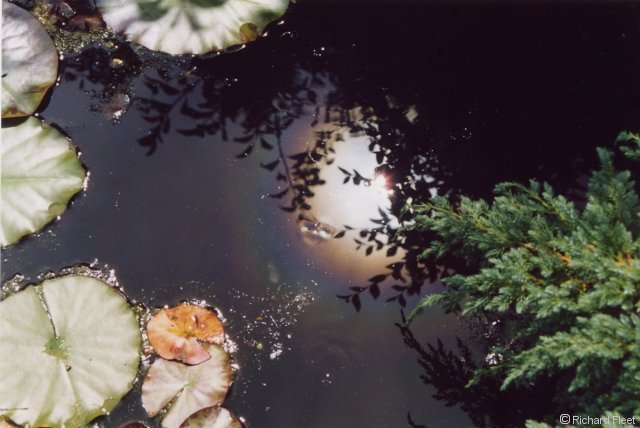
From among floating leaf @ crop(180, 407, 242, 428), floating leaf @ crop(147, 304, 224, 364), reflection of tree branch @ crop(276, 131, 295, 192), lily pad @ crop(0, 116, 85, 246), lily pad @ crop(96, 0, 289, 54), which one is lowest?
floating leaf @ crop(180, 407, 242, 428)

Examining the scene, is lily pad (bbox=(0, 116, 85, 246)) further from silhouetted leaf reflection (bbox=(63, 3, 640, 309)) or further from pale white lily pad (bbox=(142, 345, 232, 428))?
pale white lily pad (bbox=(142, 345, 232, 428))

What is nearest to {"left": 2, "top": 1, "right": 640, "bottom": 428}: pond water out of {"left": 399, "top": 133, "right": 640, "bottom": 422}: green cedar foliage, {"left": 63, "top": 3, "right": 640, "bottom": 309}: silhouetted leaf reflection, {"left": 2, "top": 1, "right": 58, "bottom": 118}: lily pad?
{"left": 63, "top": 3, "right": 640, "bottom": 309}: silhouetted leaf reflection

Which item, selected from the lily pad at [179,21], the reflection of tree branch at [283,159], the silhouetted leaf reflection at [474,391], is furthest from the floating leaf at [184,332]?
the lily pad at [179,21]

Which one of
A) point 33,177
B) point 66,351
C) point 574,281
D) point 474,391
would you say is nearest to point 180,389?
point 66,351

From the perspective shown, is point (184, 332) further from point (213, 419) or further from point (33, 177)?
point (33, 177)

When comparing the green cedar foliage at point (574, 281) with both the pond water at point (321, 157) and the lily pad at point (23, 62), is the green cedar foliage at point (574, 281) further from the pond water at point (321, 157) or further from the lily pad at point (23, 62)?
the lily pad at point (23, 62)

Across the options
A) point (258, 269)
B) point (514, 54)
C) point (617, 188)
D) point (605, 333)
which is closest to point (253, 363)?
→ point (258, 269)

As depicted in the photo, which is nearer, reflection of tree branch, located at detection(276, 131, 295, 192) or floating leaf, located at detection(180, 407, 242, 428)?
floating leaf, located at detection(180, 407, 242, 428)
